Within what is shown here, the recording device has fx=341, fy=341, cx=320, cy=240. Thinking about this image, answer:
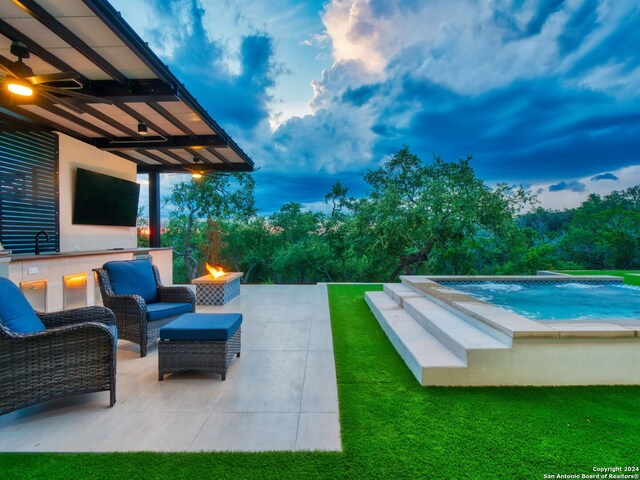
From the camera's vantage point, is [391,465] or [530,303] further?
[530,303]

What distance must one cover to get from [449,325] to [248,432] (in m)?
2.32

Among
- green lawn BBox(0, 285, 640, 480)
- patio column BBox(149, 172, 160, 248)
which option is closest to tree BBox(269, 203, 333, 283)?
patio column BBox(149, 172, 160, 248)

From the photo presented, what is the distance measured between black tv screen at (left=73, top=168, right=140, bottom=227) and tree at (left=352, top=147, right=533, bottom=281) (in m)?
6.18

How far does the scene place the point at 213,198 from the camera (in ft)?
40.8

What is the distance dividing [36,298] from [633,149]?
20.7 m

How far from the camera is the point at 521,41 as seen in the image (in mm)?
10148

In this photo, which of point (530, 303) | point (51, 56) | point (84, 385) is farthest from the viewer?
point (530, 303)

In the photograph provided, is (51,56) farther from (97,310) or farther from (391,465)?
(391,465)

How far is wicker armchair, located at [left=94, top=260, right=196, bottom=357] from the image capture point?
358cm

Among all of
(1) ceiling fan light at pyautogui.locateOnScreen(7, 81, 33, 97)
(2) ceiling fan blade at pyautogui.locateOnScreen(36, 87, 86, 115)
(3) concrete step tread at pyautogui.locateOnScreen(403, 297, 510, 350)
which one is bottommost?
(3) concrete step tread at pyautogui.locateOnScreen(403, 297, 510, 350)

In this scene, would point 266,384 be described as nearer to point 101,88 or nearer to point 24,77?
point 24,77

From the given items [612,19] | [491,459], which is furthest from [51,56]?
[612,19]

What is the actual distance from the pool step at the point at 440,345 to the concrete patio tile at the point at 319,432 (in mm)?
946

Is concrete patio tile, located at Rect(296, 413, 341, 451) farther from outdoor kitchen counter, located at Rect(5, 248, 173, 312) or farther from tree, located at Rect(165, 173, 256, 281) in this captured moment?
tree, located at Rect(165, 173, 256, 281)
